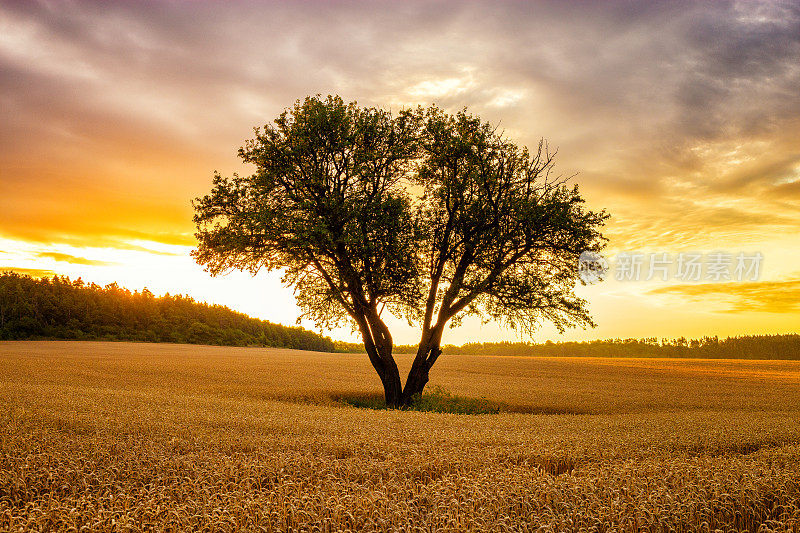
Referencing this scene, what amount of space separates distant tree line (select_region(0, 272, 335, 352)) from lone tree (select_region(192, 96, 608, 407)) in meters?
84.2

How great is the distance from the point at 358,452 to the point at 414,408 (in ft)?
47.4

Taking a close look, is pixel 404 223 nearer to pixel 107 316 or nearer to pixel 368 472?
pixel 368 472

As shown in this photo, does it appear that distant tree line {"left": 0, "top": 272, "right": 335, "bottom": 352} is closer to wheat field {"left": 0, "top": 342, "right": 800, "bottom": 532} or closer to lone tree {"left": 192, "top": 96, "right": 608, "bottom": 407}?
lone tree {"left": 192, "top": 96, "right": 608, "bottom": 407}

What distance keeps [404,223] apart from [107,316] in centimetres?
9813

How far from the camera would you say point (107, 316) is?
99688 millimetres

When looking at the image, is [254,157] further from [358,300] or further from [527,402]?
[527,402]

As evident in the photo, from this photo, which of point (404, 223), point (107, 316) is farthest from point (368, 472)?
point (107, 316)

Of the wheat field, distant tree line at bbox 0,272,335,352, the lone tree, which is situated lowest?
distant tree line at bbox 0,272,335,352

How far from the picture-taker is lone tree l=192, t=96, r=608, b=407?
21359 mm

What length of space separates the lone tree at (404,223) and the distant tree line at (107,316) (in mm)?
84247

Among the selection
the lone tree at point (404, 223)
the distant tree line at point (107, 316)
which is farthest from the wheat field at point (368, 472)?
the distant tree line at point (107, 316)

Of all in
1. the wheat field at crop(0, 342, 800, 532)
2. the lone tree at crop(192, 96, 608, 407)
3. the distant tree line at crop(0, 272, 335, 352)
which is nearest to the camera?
the wheat field at crop(0, 342, 800, 532)

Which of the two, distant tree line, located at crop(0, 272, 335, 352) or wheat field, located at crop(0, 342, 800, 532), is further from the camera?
distant tree line, located at crop(0, 272, 335, 352)

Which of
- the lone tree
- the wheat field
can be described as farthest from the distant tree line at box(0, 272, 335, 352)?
the wheat field
